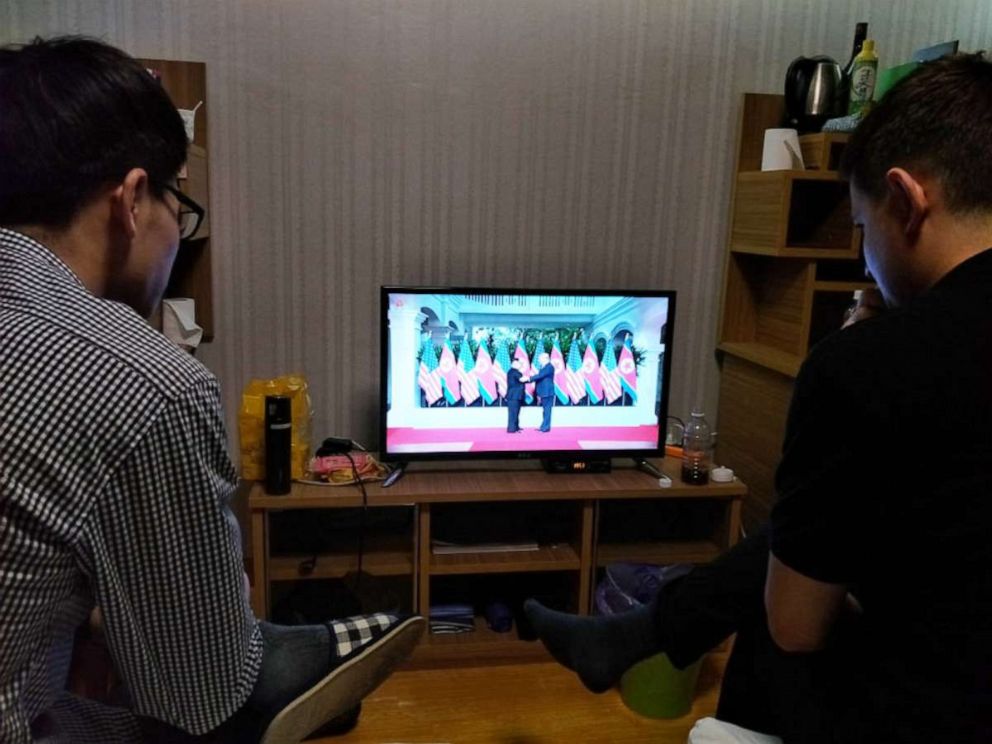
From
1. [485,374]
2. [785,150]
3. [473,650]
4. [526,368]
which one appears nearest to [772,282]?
[785,150]

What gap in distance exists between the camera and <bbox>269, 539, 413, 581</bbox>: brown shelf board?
2.36 m

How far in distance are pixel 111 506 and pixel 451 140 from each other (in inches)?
73.2

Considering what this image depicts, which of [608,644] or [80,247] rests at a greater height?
[80,247]

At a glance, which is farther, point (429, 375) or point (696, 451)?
point (696, 451)

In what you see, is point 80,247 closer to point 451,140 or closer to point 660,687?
point 451,140

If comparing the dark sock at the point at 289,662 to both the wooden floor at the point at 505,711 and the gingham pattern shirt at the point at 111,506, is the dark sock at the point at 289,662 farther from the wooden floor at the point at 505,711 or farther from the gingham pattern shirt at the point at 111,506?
the wooden floor at the point at 505,711

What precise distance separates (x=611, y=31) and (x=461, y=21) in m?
0.46

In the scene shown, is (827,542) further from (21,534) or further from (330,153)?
(330,153)

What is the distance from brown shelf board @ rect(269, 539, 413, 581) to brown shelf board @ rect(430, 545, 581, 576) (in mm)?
98

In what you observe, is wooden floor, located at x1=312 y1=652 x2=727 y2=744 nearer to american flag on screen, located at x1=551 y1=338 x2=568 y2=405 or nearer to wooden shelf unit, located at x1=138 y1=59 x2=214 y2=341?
american flag on screen, located at x1=551 y1=338 x2=568 y2=405

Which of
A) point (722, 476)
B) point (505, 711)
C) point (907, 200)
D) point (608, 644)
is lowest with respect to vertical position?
point (505, 711)

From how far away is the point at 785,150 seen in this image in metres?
2.46

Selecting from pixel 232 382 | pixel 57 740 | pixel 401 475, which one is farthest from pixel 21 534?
pixel 232 382

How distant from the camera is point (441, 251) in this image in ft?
8.50
